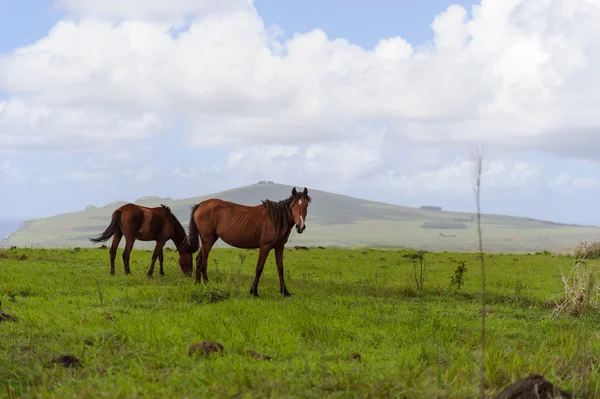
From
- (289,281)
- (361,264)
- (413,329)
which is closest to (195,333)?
(413,329)

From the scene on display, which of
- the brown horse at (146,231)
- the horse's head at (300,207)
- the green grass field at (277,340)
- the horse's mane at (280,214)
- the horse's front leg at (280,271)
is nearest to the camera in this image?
the green grass field at (277,340)

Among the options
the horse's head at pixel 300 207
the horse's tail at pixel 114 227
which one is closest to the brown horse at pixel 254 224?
the horse's head at pixel 300 207

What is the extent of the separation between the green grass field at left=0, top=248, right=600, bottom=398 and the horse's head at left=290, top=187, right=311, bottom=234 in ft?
5.87

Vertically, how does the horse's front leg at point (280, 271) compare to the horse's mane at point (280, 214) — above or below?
below

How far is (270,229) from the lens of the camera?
1489cm

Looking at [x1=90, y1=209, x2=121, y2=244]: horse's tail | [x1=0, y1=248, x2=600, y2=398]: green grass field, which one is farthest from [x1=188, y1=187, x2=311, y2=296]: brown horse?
[x1=90, y1=209, x2=121, y2=244]: horse's tail

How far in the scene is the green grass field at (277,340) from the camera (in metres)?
6.48

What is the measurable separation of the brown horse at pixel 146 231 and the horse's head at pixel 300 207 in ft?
19.1

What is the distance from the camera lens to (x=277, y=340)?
28.1 feet

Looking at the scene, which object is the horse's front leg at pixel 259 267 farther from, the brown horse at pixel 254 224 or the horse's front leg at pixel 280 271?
the horse's front leg at pixel 280 271

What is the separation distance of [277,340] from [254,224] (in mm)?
6869

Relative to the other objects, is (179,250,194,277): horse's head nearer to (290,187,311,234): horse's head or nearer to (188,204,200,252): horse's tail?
(188,204,200,252): horse's tail

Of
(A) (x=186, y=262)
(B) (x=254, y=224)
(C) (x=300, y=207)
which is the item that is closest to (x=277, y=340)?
(C) (x=300, y=207)

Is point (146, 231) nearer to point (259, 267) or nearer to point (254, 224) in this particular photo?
point (254, 224)
